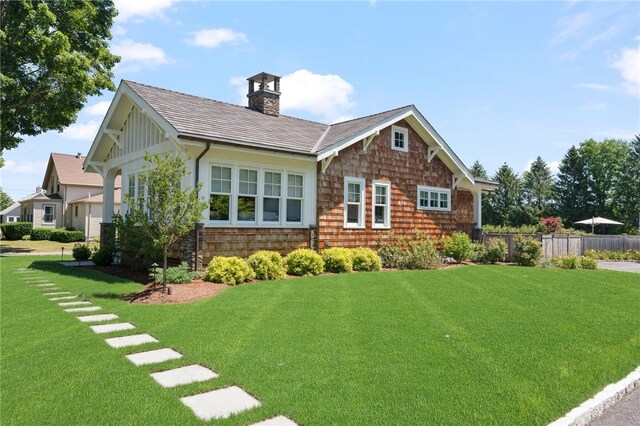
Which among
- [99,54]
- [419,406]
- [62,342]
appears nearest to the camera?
[419,406]

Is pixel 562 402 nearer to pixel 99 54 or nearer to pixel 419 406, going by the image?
pixel 419 406

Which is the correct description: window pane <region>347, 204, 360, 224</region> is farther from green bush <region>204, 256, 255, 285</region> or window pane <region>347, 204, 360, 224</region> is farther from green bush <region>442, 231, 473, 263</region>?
green bush <region>204, 256, 255, 285</region>

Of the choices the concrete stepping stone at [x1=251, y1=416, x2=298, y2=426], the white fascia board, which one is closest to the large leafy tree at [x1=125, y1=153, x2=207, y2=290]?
the white fascia board

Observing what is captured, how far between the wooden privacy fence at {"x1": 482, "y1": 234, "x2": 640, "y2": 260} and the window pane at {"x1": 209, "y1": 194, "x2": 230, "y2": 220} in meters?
12.7

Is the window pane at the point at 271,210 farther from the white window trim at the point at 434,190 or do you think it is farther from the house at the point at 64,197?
the house at the point at 64,197

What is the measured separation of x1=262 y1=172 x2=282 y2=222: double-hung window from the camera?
13336 mm

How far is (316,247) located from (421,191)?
6337mm

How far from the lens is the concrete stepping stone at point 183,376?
170 inches

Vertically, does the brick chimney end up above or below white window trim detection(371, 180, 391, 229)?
above

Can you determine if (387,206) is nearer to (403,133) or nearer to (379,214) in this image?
(379,214)

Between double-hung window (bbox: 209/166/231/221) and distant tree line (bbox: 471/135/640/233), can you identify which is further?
distant tree line (bbox: 471/135/640/233)

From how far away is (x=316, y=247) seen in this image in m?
14.3

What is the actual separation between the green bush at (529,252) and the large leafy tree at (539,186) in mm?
47736

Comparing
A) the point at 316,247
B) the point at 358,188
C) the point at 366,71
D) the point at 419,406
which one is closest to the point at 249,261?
the point at 316,247
